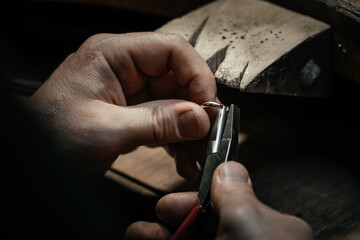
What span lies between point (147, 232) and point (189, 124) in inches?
10.2

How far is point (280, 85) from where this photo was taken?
0.92 m

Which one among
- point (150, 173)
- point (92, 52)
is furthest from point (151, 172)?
point (92, 52)

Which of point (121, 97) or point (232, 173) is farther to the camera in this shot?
point (121, 97)

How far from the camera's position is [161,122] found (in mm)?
862

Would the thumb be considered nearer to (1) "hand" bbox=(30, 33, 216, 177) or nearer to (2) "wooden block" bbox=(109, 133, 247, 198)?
(1) "hand" bbox=(30, 33, 216, 177)

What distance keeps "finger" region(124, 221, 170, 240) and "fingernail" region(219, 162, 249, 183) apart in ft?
0.71

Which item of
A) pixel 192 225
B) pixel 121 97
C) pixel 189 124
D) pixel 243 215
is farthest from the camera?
pixel 121 97

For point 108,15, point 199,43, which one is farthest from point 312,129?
point 108,15

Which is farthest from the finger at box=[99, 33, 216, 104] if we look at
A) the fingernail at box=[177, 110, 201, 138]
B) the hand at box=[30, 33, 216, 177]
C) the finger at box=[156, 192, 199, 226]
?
the finger at box=[156, 192, 199, 226]

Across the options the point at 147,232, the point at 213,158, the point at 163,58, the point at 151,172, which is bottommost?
the point at 151,172

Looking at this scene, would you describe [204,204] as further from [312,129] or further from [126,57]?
[312,129]

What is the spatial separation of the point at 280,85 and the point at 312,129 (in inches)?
18.1

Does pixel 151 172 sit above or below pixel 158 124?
below

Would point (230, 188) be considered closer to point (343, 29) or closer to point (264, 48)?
point (264, 48)
